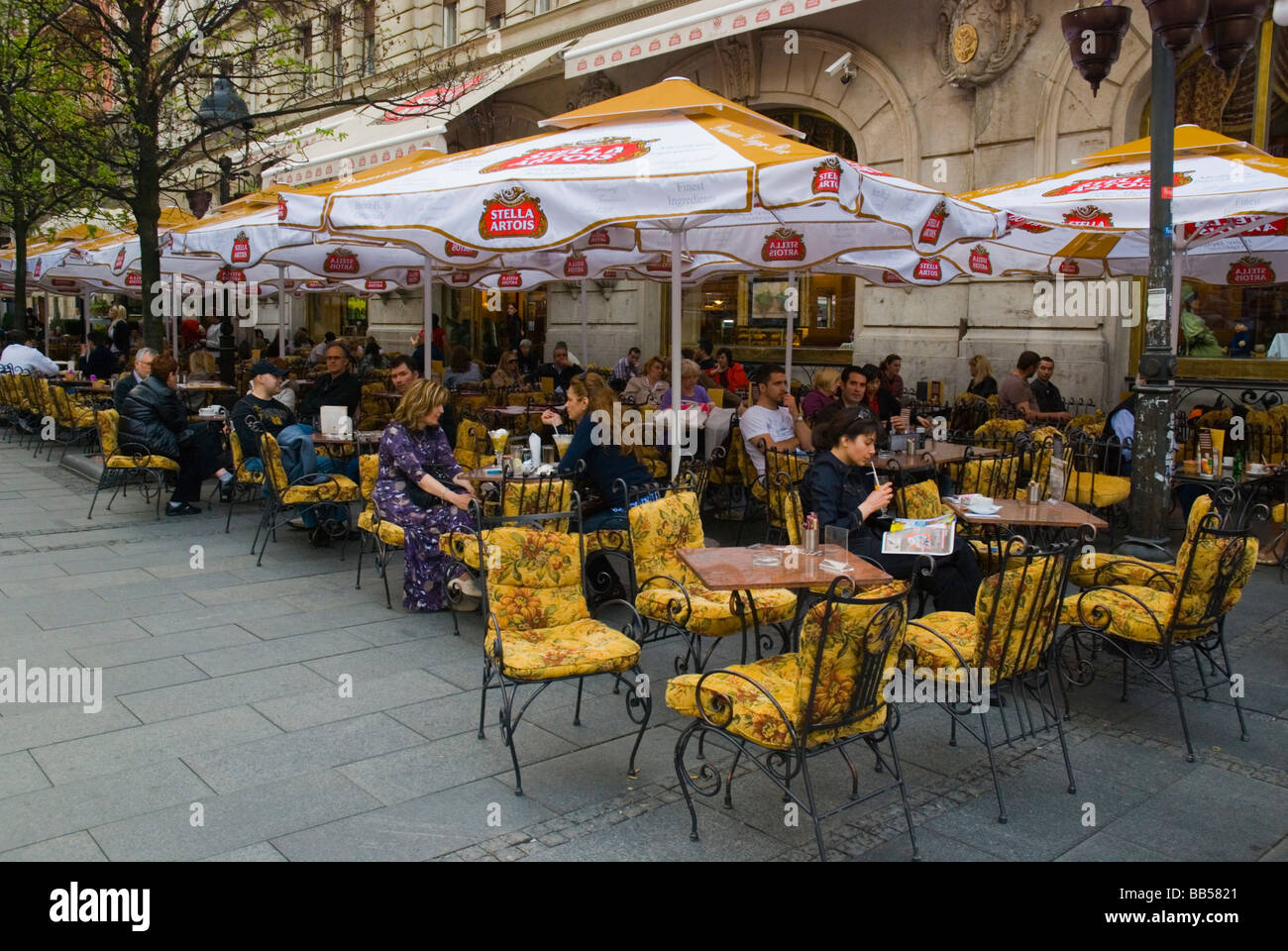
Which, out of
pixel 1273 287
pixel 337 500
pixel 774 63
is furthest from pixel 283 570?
pixel 774 63

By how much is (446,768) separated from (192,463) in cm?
695

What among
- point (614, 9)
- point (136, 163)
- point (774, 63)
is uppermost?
point (614, 9)

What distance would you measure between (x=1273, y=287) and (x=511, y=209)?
34.1 feet

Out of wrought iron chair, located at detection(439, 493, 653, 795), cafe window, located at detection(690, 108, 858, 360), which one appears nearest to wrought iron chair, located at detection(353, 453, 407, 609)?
wrought iron chair, located at detection(439, 493, 653, 795)

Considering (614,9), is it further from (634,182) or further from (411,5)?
(634,182)

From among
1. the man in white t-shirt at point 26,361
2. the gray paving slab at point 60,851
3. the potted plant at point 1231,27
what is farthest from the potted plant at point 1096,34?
the man in white t-shirt at point 26,361

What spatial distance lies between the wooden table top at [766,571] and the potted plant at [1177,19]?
3.79m

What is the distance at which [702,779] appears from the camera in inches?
174

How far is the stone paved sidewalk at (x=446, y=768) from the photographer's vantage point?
3.86 meters

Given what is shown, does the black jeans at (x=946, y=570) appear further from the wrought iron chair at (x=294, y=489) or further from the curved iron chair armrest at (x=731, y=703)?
the wrought iron chair at (x=294, y=489)

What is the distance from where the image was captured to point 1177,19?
5910 millimetres

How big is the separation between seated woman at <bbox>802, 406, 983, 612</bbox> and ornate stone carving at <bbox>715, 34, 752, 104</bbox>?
13346mm

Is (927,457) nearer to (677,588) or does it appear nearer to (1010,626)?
(677,588)

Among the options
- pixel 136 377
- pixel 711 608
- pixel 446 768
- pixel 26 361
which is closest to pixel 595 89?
pixel 26 361
